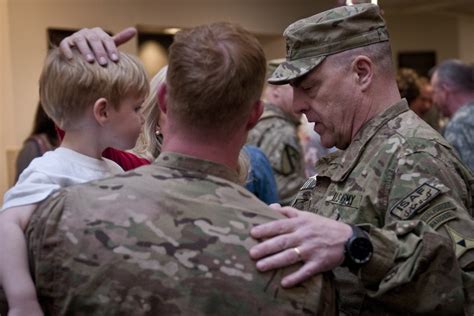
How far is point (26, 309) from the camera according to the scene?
3.94 ft

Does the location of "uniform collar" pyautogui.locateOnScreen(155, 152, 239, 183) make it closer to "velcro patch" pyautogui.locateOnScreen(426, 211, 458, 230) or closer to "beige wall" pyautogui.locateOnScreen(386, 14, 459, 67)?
"velcro patch" pyautogui.locateOnScreen(426, 211, 458, 230)

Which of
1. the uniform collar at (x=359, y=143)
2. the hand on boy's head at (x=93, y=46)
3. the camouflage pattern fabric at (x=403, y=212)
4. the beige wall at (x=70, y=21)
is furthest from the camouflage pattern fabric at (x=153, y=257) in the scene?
the beige wall at (x=70, y=21)

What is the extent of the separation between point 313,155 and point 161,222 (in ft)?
10.4

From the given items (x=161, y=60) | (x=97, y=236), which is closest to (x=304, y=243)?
(x=97, y=236)

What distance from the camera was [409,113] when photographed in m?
1.77

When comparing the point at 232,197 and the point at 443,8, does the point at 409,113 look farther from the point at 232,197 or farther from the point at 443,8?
the point at 443,8

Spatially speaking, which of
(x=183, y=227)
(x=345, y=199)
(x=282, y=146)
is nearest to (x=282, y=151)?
(x=282, y=146)

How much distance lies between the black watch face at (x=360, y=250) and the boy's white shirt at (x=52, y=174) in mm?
565

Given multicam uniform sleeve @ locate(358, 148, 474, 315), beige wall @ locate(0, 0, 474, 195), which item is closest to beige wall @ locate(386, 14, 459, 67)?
beige wall @ locate(0, 0, 474, 195)

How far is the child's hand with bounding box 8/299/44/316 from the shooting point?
119 centimetres

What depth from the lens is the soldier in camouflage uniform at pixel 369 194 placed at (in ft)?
4.33

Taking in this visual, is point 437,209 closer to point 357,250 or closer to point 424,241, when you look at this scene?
point 424,241

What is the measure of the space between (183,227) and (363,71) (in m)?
0.79

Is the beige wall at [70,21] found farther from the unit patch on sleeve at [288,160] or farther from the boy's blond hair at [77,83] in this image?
the boy's blond hair at [77,83]
